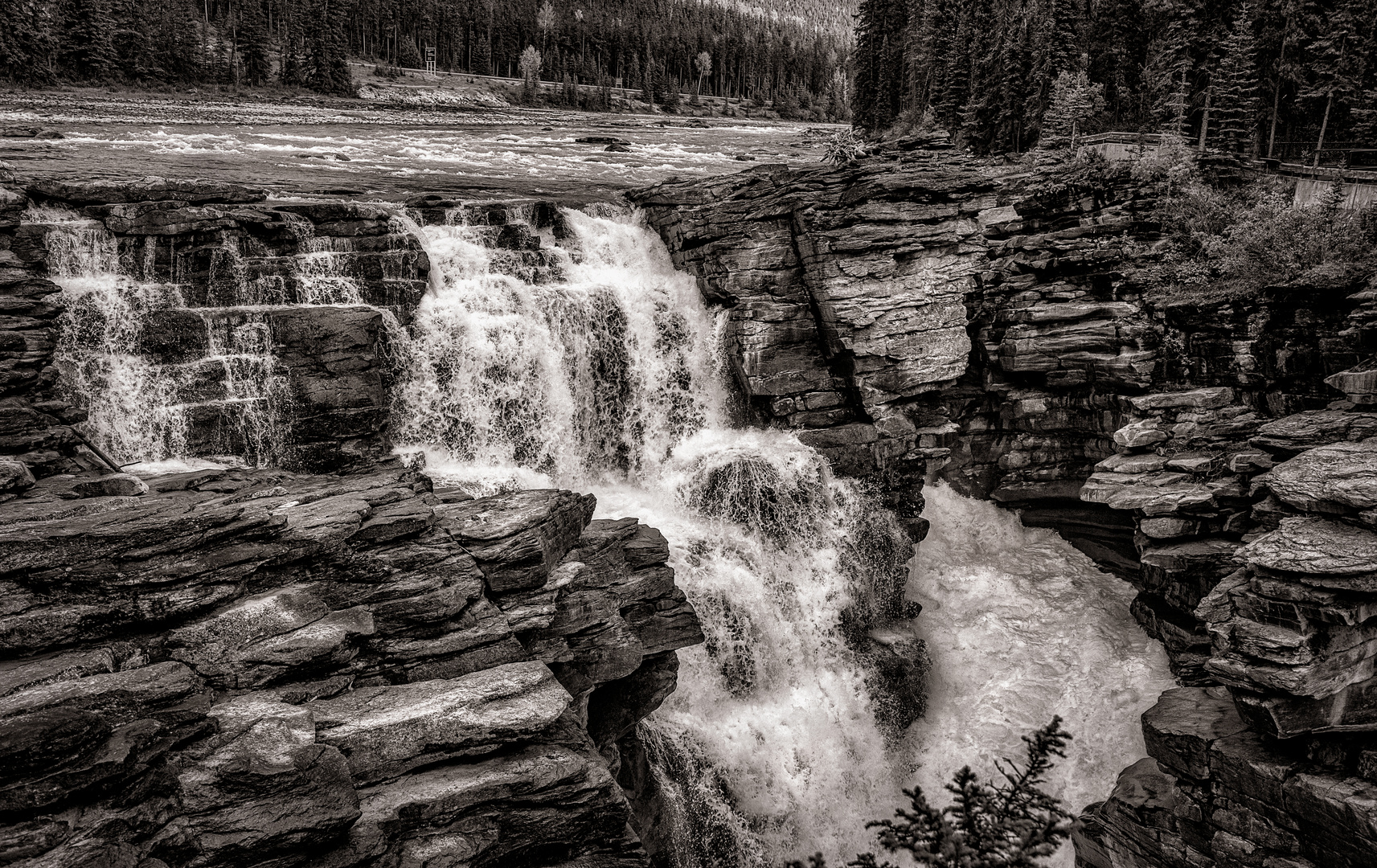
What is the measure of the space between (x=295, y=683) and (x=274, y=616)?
3.88 feet

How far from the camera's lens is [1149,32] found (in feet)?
154

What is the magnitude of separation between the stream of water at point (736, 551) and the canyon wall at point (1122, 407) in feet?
5.41

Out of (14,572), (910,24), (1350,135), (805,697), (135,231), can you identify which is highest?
(910,24)

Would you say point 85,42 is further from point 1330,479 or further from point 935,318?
point 1330,479

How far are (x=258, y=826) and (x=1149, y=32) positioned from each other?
185 ft

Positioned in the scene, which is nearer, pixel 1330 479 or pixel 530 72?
pixel 1330 479

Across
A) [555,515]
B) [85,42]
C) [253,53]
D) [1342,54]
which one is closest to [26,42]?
[85,42]

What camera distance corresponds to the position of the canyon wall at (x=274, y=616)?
36.0 ft

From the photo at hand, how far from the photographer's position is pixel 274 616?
1331cm

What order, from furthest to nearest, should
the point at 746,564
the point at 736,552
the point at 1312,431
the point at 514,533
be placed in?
the point at 736,552 → the point at 746,564 → the point at 1312,431 → the point at 514,533

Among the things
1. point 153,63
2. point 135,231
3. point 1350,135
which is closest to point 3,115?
point 153,63

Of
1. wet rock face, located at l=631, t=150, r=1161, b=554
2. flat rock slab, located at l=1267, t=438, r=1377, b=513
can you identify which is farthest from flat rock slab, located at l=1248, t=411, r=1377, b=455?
wet rock face, located at l=631, t=150, r=1161, b=554

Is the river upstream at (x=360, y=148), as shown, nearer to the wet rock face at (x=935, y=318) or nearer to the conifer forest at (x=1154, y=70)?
the wet rock face at (x=935, y=318)

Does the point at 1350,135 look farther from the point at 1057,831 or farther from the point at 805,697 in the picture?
the point at 1057,831
